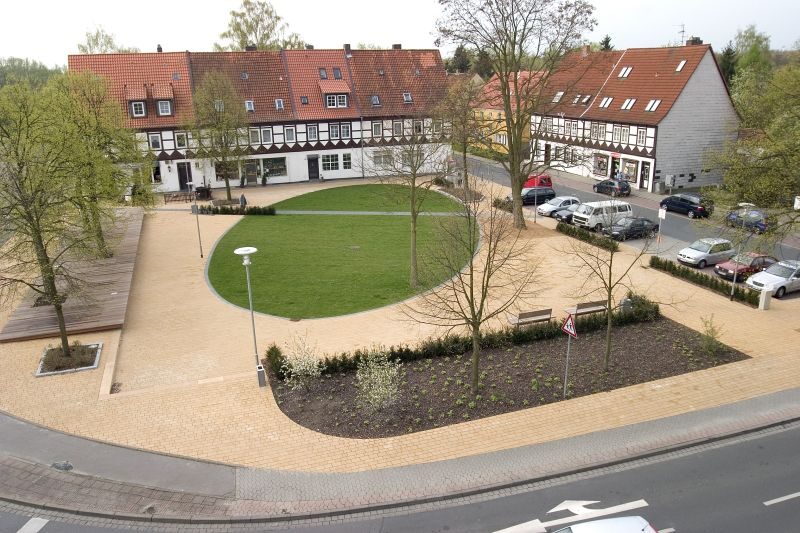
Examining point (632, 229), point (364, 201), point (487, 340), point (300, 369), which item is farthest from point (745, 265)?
point (364, 201)

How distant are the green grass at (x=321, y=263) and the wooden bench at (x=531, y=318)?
2903mm

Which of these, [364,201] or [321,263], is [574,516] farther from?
[364,201]

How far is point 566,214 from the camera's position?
37781mm

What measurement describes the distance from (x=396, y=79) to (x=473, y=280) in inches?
1445

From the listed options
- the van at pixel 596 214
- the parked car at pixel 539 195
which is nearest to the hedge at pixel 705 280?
the van at pixel 596 214

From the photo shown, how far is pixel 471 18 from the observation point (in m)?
33.5

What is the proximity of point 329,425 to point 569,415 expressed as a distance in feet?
20.1

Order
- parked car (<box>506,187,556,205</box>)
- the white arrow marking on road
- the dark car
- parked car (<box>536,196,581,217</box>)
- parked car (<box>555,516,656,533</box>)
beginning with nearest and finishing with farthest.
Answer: parked car (<box>555,516,656,533</box>) < the white arrow marking on road < the dark car < parked car (<box>536,196,581,217</box>) < parked car (<box>506,187,556,205</box>)

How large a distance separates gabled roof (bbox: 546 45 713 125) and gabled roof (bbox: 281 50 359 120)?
17020mm

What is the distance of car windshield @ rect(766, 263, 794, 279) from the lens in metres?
25.3

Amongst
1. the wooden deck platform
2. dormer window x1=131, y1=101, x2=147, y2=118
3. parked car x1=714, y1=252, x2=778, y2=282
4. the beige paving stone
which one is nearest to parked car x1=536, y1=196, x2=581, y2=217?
parked car x1=714, y1=252, x2=778, y2=282

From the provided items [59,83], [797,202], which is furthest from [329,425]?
[59,83]

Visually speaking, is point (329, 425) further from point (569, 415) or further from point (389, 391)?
point (569, 415)

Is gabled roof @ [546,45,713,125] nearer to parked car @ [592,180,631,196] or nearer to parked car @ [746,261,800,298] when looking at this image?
parked car @ [592,180,631,196]
